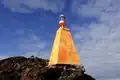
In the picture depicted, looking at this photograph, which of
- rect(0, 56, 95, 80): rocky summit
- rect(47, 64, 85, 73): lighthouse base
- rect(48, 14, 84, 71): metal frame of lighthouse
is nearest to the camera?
rect(0, 56, 95, 80): rocky summit

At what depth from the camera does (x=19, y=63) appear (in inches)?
950

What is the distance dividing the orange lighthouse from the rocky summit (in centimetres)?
126

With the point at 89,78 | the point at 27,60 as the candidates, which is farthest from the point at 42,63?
the point at 89,78

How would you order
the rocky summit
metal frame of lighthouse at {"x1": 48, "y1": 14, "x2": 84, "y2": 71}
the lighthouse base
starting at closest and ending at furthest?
1. the rocky summit
2. the lighthouse base
3. metal frame of lighthouse at {"x1": 48, "y1": 14, "x2": 84, "y2": 71}

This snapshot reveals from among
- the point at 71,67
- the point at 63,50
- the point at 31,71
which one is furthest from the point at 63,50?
the point at 31,71

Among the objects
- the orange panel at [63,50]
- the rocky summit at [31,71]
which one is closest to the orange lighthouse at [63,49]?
the orange panel at [63,50]

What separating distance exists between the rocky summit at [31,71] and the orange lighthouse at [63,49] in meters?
1.26

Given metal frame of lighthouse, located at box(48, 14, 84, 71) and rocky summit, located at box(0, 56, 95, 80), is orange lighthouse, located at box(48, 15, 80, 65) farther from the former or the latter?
rocky summit, located at box(0, 56, 95, 80)

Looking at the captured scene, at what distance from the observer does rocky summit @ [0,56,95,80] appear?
20.2 m

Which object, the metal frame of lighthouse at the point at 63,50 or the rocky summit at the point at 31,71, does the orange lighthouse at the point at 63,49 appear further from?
the rocky summit at the point at 31,71

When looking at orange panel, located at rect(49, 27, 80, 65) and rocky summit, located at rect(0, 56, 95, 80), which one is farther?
orange panel, located at rect(49, 27, 80, 65)

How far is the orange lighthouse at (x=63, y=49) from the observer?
2227cm

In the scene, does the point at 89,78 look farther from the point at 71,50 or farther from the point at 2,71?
the point at 2,71

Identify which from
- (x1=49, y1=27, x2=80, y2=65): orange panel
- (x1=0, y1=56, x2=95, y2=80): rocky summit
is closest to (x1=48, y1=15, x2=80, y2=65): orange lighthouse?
(x1=49, y1=27, x2=80, y2=65): orange panel
